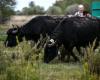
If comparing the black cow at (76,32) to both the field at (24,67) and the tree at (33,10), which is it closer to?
the field at (24,67)

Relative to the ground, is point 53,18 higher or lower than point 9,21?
higher

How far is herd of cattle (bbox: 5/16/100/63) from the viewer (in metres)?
15.0

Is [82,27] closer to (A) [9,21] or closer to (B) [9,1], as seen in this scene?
(B) [9,1]

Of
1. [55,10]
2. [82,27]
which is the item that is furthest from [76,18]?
[55,10]

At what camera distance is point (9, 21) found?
42.9m

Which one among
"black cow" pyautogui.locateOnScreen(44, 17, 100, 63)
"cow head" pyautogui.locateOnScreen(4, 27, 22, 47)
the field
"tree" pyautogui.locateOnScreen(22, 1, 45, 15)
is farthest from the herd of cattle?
"tree" pyautogui.locateOnScreen(22, 1, 45, 15)

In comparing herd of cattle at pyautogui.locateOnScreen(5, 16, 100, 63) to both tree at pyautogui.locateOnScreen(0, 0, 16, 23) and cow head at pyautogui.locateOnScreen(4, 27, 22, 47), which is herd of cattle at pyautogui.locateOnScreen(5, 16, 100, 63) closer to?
cow head at pyautogui.locateOnScreen(4, 27, 22, 47)

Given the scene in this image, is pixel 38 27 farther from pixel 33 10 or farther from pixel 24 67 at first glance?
pixel 33 10

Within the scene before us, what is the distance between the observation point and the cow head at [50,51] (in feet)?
48.0

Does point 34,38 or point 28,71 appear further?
point 34,38

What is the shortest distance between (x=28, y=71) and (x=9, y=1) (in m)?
27.5

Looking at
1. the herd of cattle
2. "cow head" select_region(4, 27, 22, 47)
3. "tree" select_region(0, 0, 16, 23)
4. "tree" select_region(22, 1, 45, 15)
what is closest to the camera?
the herd of cattle


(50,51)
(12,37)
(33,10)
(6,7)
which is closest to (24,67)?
(50,51)

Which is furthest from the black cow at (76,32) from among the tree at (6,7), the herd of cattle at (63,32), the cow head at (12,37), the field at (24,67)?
the tree at (6,7)
